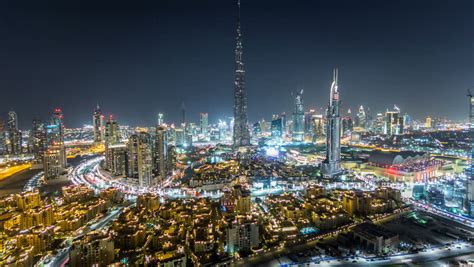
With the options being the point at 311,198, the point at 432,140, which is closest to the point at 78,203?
the point at 311,198

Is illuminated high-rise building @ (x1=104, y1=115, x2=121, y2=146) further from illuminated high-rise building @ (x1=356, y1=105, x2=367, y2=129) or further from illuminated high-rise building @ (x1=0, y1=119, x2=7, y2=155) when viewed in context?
illuminated high-rise building @ (x1=356, y1=105, x2=367, y2=129)

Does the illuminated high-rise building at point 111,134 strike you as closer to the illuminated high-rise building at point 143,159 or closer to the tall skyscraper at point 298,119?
the illuminated high-rise building at point 143,159

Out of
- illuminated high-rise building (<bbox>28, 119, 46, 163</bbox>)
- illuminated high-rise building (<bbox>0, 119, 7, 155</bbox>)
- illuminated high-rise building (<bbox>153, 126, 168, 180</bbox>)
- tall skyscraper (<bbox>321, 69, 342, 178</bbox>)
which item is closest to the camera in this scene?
tall skyscraper (<bbox>321, 69, 342, 178</bbox>)

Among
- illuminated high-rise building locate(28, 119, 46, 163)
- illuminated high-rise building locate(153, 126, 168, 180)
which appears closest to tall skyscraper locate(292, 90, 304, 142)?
illuminated high-rise building locate(153, 126, 168, 180)

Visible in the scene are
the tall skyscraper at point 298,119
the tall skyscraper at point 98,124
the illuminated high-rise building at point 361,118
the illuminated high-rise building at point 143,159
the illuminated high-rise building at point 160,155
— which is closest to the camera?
the illuminated high-rise building at point 143,159

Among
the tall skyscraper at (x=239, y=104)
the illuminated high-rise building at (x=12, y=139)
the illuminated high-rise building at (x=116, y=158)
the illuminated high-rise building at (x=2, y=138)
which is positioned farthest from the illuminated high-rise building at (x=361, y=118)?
the illuminated high-rise building at (x=2, y=138)

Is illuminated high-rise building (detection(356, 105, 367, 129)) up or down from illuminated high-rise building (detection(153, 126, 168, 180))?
up
